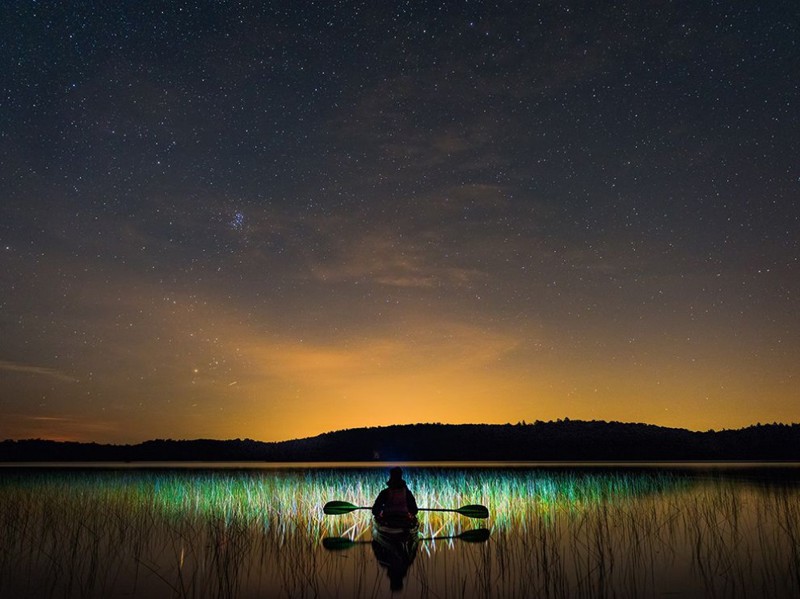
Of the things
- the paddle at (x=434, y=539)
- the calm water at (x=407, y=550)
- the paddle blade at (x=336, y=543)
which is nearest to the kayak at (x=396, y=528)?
the paddle at (x=434, y=539)

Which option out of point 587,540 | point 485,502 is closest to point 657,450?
point 485,502

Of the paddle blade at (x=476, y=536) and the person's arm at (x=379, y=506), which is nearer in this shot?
the paddle blade at (x=476, y=536)

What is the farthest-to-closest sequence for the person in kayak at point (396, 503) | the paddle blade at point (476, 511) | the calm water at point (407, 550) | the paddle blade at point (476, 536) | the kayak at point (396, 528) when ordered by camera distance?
the paddle blade at point (476, 511), the person in kayak at point (396, 503), the kayak at point (396, 528), the paddle blade at point (476, 536), the calm water at point (407, 550)

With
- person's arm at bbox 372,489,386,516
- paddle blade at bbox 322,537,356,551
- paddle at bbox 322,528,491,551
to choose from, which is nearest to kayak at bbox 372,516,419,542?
person's arm at bbox 372,489,386,516

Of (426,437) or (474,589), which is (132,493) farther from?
(426,437)

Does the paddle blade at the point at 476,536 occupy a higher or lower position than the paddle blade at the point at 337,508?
lower

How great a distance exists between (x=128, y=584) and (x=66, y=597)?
3.33 ft

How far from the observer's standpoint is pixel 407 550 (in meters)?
12.5

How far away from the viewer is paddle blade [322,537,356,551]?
12633mm

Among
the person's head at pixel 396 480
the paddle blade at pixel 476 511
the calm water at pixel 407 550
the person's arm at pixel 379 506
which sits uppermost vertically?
the person's head at pixel 396 480

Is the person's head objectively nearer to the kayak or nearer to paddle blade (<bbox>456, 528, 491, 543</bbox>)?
the kayak

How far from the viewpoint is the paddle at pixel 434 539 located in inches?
500

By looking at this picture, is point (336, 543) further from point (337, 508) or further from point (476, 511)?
point (476, 511)

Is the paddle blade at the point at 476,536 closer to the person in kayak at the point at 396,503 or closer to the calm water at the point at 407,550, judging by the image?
the calm water at the point at 407,550
